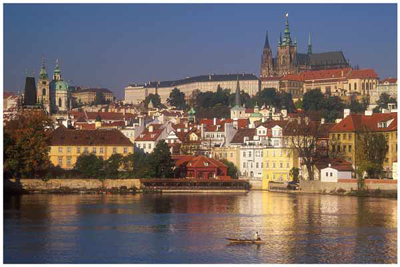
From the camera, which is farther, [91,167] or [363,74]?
[363,74]

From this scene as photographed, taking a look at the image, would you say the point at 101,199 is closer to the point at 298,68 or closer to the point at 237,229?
the point at 237,229

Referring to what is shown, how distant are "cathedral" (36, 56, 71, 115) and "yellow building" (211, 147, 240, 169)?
73541 mm

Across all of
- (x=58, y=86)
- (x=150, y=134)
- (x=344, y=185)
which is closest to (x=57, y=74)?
(x=58, y=86)

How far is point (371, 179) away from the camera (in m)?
55.8

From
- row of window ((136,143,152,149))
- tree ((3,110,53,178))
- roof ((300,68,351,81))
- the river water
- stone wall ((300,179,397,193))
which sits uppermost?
roof ((300,68,351,81))

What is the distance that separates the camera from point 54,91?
158 m

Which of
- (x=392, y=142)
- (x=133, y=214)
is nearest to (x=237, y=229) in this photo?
(x=133, y=214)

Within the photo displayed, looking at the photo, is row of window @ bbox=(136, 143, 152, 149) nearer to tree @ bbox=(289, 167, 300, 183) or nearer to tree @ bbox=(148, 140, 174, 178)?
tree @ bbox=(148, 140, 174, 178)

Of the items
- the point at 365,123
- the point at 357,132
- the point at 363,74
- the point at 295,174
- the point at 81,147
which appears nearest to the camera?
the point at 295,174

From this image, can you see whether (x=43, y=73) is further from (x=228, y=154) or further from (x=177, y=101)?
(x=228, y=154)

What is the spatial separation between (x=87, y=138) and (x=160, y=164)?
976cm

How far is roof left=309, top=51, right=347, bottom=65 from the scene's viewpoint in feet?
613

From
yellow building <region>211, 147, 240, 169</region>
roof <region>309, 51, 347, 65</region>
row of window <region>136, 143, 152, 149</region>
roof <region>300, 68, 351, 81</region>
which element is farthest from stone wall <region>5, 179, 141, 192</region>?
roof <region>309, 51, 347, 65</region>

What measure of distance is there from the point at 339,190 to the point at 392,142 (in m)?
6.77
